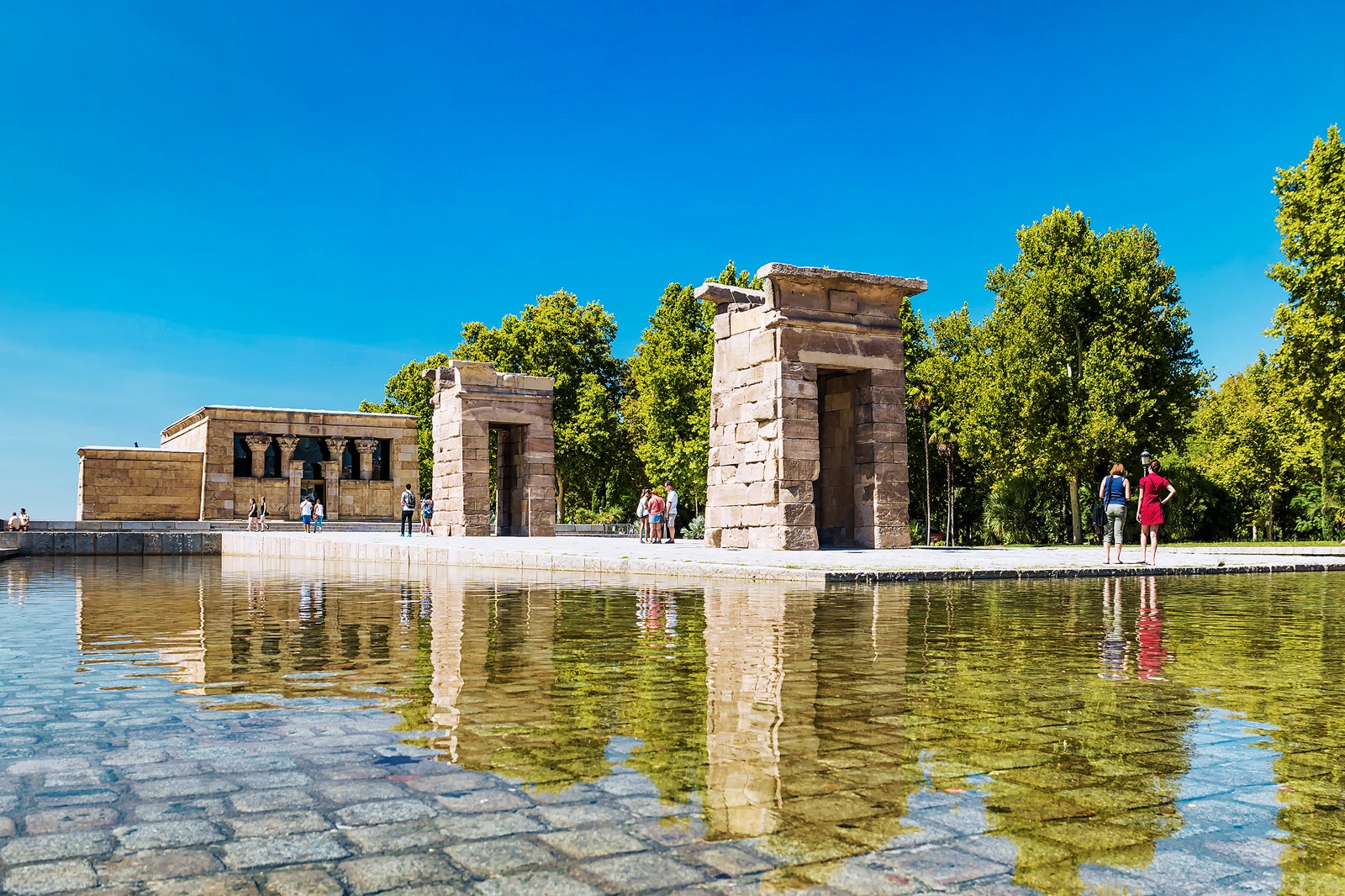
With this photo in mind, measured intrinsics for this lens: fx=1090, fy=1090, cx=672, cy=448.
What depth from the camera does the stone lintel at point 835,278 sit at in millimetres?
19516

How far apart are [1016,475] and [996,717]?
3921cm

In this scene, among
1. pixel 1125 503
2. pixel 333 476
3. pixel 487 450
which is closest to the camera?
pixel 1125 503

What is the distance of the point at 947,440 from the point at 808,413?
86.5 feet

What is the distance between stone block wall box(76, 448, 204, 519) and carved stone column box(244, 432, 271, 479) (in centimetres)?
221

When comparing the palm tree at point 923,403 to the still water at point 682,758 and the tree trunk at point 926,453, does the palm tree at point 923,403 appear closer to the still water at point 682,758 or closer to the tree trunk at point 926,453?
the tree trunk at point 926,453

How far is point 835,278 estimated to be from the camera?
2031cm

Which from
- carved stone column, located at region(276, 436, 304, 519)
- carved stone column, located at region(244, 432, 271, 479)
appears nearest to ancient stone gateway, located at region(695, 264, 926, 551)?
carved stone column, located at region(276, 436, 304, 519)

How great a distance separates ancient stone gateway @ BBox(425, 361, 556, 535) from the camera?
106 feet

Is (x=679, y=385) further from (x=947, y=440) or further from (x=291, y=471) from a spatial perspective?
(x=291, y=471)

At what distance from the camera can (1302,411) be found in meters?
29.9

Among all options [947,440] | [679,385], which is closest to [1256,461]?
[947,440]

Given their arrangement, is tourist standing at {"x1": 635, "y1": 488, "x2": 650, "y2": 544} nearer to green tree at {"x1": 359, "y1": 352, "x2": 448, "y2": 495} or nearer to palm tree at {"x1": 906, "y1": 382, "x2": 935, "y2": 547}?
palm tree at {"x1": 906, "y1": 382, "x2": 935, "y2": 547}

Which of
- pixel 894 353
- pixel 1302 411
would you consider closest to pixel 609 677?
pixel 894 353

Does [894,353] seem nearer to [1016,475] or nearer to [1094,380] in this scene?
[1094,380]
